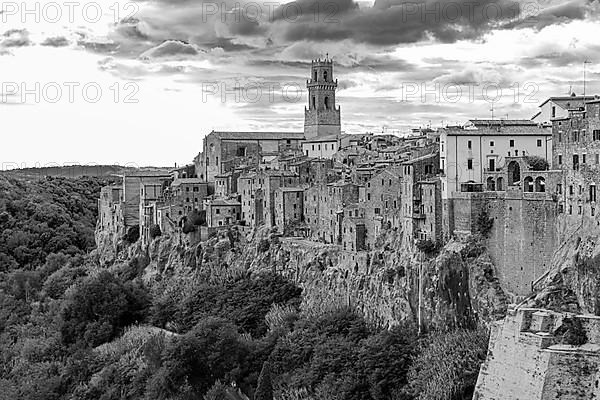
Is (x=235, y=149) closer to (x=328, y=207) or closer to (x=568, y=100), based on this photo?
(x=328, y=207)

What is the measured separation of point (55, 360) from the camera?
60.2m

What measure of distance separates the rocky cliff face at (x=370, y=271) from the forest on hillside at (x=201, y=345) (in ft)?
2.70

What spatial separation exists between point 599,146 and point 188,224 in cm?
3352

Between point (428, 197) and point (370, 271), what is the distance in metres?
5.65

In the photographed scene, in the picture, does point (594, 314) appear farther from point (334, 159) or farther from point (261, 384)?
point (334, 159)

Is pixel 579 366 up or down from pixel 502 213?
down

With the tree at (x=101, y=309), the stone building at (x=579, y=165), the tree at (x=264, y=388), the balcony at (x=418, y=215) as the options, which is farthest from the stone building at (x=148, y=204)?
the stone building at (x=579, y=165)

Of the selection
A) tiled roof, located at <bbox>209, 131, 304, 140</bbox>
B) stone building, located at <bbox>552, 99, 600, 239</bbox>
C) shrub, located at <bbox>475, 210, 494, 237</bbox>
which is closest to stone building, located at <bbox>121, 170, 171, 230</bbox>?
tiled roof, located at <bbox>209, 131, 304, 140</bbox>

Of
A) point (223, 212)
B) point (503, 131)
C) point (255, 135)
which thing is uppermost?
point (255, 135)

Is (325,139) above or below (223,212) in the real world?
above

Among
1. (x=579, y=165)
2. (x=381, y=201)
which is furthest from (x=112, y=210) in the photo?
(x=579, y=165)

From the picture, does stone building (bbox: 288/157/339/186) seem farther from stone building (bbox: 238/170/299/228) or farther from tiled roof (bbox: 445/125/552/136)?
tiled roof (bbox: 445/125/552/136)

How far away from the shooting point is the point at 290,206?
5706cm

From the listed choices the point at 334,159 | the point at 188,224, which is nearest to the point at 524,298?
the point at 334,159
